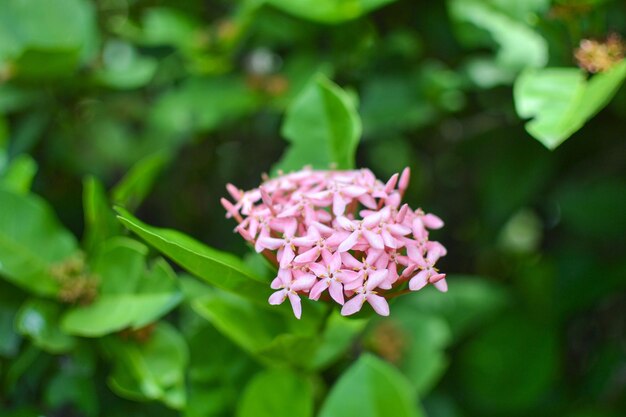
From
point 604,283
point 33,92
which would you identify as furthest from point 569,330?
point 33,92

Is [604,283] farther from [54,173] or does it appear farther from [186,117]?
[54,173]

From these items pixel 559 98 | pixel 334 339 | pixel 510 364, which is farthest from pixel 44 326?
pixel 510 364

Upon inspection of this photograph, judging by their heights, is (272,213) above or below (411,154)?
above

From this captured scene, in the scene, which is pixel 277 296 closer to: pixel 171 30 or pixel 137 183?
pixel 137 183

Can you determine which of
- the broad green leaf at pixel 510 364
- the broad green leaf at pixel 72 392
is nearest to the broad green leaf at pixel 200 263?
the broad green leaf at pixel 72 392

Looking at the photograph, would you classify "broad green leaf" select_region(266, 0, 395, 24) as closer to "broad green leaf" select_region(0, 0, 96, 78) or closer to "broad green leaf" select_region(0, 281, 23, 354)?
"broad green leaf" select_region(0, 0, 96, 78)

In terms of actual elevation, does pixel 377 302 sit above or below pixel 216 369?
above
